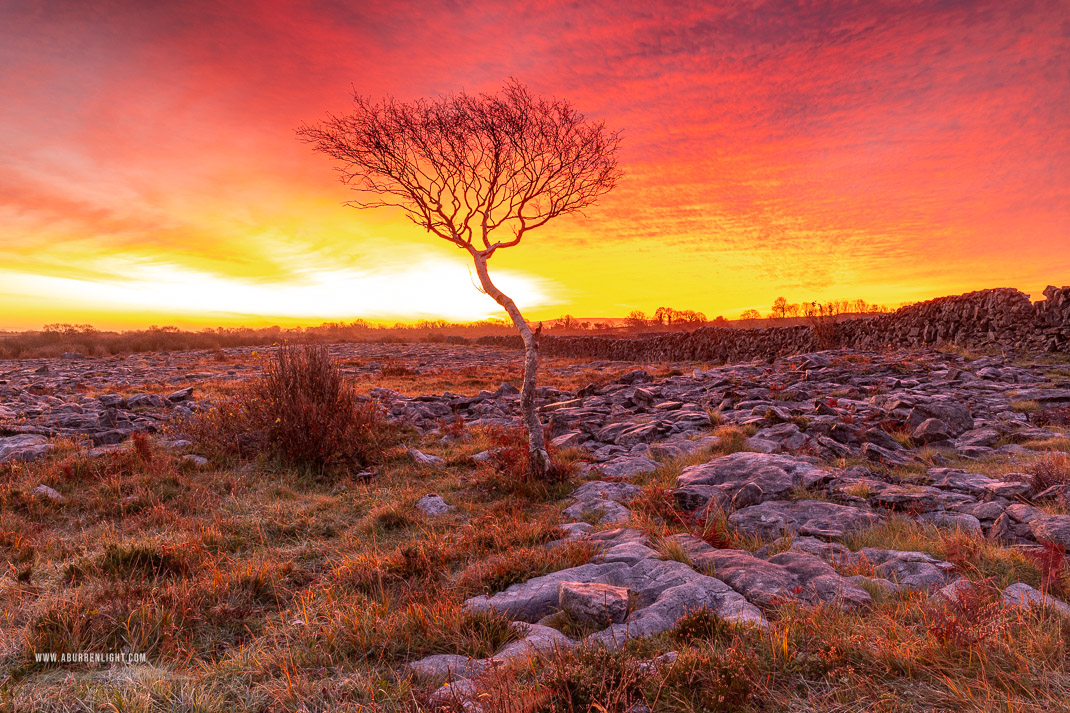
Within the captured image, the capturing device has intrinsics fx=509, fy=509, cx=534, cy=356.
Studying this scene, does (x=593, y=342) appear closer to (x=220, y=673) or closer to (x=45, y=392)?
(x=45, y=392)

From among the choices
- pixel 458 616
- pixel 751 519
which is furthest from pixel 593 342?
pixel 458 616

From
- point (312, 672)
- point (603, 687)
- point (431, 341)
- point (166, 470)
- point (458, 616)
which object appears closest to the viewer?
point (603, 687)

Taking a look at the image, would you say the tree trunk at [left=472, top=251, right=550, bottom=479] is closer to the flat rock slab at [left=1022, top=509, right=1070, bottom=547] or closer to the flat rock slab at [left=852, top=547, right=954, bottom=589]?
the flat rock slab at [left=852, top=547, right=954, bottom=589]

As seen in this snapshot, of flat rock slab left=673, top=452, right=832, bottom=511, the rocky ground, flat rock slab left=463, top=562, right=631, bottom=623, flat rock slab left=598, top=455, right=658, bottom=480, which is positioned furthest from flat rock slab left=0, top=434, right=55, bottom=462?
flat rock slab left=673, top=452, right=832, bottom=511

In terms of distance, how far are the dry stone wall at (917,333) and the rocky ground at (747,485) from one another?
226 centimetres

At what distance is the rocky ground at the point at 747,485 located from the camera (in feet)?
12.6

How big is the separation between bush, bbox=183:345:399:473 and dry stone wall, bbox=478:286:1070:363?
2074 centimetres

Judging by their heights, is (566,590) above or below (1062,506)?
below

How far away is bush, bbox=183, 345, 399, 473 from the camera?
29.5 feet

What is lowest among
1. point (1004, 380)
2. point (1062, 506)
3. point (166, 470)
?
point (166, 470)

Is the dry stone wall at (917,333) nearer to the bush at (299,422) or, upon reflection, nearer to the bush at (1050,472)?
the bush at (1050,472)

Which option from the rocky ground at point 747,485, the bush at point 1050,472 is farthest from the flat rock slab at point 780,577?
the bush at point 1050,472

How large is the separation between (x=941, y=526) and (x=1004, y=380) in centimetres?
1079

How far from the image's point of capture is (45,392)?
55.6 feet
